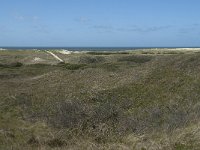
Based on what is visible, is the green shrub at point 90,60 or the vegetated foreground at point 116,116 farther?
the green shrub at point 90,60

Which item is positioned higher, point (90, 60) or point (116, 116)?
point (116, 116)

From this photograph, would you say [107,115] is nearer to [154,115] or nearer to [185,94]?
[154,115]

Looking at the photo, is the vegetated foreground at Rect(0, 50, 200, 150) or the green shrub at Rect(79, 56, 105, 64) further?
the green shrub at Rect(79, 56, 105, 64)

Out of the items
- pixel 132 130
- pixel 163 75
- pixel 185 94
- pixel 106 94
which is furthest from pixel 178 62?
pixel 132 130

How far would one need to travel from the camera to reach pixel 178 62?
108 ft

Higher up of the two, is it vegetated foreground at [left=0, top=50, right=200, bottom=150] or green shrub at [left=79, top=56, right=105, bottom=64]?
vegetated foreground at [left=0, top=50, right=200, bottom=150]

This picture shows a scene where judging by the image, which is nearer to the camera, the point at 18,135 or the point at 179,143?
the point at 179,143

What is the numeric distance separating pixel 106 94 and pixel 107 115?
884 centimetres

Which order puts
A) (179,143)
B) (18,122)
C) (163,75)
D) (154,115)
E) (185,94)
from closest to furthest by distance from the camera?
(179,143) < (154,115) < (18,122) < (185,94) < (163,75)

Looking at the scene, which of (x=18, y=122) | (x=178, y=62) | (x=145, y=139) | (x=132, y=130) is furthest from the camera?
(x=178, y=62)

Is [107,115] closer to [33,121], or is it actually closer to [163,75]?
[33,121]

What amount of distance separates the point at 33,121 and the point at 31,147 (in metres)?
6.04

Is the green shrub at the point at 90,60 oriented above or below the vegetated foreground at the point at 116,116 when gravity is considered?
below

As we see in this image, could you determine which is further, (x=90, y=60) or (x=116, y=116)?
(x=90, y=60)
